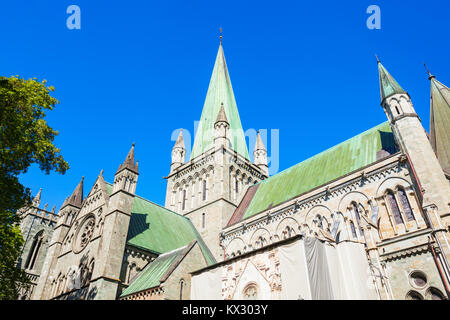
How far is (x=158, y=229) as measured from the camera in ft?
86.1

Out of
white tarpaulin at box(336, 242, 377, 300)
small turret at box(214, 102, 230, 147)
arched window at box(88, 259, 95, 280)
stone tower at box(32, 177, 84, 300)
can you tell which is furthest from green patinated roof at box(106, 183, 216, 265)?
white tarpaulin at box(336, 242, 377, 300)

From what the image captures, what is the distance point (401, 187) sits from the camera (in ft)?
57.2

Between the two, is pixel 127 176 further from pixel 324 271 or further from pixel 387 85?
pixel 387 85

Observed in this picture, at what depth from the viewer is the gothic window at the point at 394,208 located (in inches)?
668

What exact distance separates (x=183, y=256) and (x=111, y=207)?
6.39 metres

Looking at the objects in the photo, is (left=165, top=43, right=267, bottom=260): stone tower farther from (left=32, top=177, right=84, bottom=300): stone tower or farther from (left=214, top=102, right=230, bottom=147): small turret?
(left=32, top=177, right=84, bottom=300): stone tower

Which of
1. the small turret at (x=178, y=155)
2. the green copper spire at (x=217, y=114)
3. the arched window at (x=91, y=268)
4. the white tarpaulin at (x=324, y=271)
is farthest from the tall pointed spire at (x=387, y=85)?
the small turret at (x=178, y=155)

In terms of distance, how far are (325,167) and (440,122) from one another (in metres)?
8.04

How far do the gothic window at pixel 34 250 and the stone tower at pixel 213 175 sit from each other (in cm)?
2084

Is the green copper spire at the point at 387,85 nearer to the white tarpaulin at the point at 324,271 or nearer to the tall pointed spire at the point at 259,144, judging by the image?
the white tarpaulin at the point at 324,271

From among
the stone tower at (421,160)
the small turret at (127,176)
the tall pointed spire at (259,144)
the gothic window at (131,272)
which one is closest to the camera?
the stone tower at (421,160)

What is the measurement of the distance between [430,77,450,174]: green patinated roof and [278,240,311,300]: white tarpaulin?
912cm

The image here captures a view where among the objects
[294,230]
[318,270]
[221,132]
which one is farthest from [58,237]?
[318,270]
